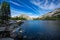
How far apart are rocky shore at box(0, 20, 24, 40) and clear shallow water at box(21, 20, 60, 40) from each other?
0.07 meters

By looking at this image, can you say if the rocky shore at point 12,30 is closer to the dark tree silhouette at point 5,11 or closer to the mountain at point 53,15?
the dark tree silhouette at point 5,11

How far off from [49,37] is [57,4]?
0.54m

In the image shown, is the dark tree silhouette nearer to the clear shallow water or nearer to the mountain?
the clear shallow water

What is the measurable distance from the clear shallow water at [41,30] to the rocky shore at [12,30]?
71 millimetres

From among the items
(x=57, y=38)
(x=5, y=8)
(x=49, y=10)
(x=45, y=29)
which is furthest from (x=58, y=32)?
(x=5, y=8)

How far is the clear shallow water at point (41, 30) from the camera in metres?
1.61

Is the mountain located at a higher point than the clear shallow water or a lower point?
higher

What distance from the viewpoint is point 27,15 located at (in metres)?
1.70

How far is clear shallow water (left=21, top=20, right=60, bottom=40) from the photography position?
1607 millimetres

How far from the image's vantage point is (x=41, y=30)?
1628mm

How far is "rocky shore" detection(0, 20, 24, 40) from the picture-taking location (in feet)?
5.20

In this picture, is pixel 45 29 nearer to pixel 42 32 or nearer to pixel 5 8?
pixel 42 32

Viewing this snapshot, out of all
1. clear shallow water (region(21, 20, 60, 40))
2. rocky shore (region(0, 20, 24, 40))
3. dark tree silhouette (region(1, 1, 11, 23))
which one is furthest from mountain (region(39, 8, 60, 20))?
dark tree silhouette (region(1, 1, 11, 23))

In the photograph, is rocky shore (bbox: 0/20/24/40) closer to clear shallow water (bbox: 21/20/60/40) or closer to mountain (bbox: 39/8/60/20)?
clear shallow water (bbox: 21/20/60/40)
